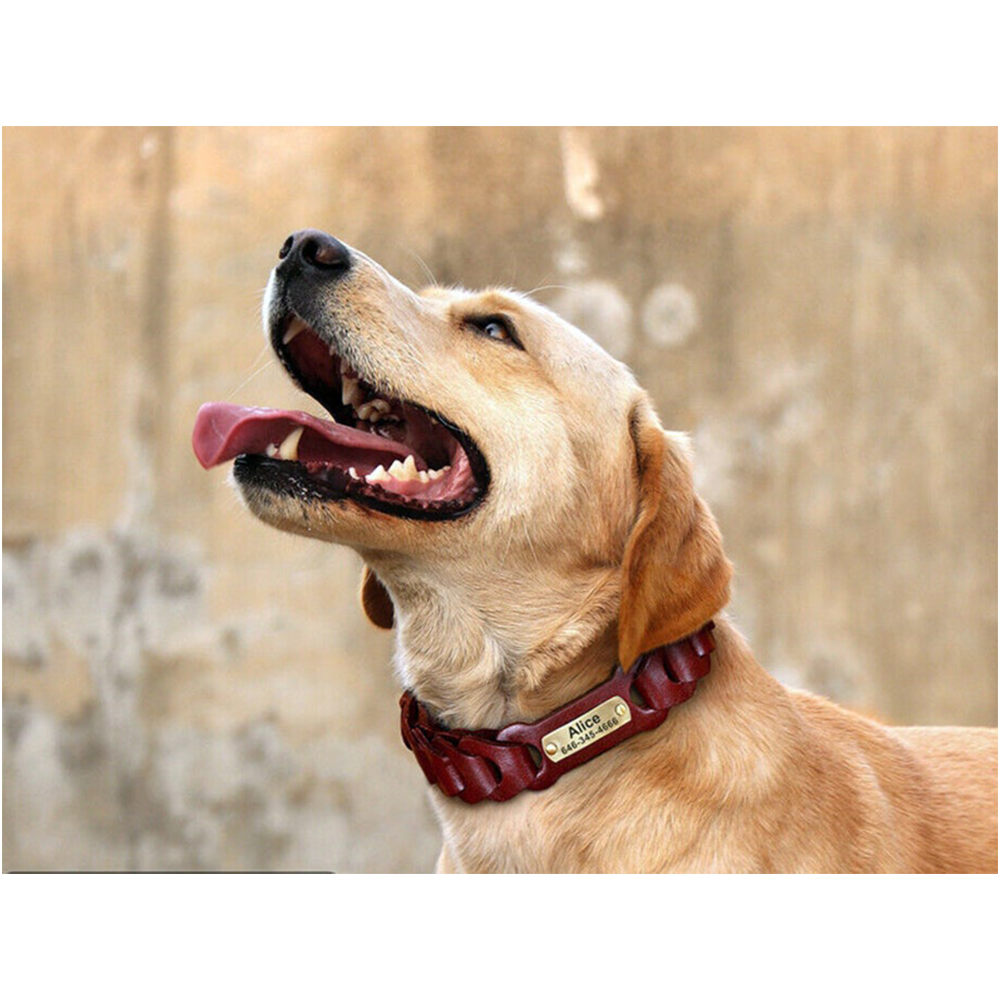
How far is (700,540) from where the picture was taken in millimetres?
2426

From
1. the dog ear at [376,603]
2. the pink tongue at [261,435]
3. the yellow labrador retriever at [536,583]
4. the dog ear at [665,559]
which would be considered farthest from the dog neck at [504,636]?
the dog ear at [376,603]

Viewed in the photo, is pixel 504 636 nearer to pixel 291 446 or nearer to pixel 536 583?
pixel 536 583

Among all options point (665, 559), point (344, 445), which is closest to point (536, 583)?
point (665, 559)

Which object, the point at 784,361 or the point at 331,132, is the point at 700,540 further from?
the point at 331,132

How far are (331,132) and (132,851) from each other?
84.1 inches

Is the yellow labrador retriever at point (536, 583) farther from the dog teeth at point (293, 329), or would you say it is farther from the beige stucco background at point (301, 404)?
the beige stucco background at point (301, 404)

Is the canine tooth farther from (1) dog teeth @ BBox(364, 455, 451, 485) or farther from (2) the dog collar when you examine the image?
(2) the dog collar

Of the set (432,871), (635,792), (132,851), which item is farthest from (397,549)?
(132,851)

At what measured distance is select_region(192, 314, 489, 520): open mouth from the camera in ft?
7.66

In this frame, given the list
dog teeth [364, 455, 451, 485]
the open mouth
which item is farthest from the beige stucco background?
dog teeth [364, 455, 451, 485]

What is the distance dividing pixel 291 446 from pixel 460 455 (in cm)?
35

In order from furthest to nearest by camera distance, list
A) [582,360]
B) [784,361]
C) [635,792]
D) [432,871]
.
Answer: [784,361] → [432,871] → [582,360] → [635,792]

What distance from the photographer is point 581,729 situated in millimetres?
2367

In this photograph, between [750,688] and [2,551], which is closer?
[750,688]
